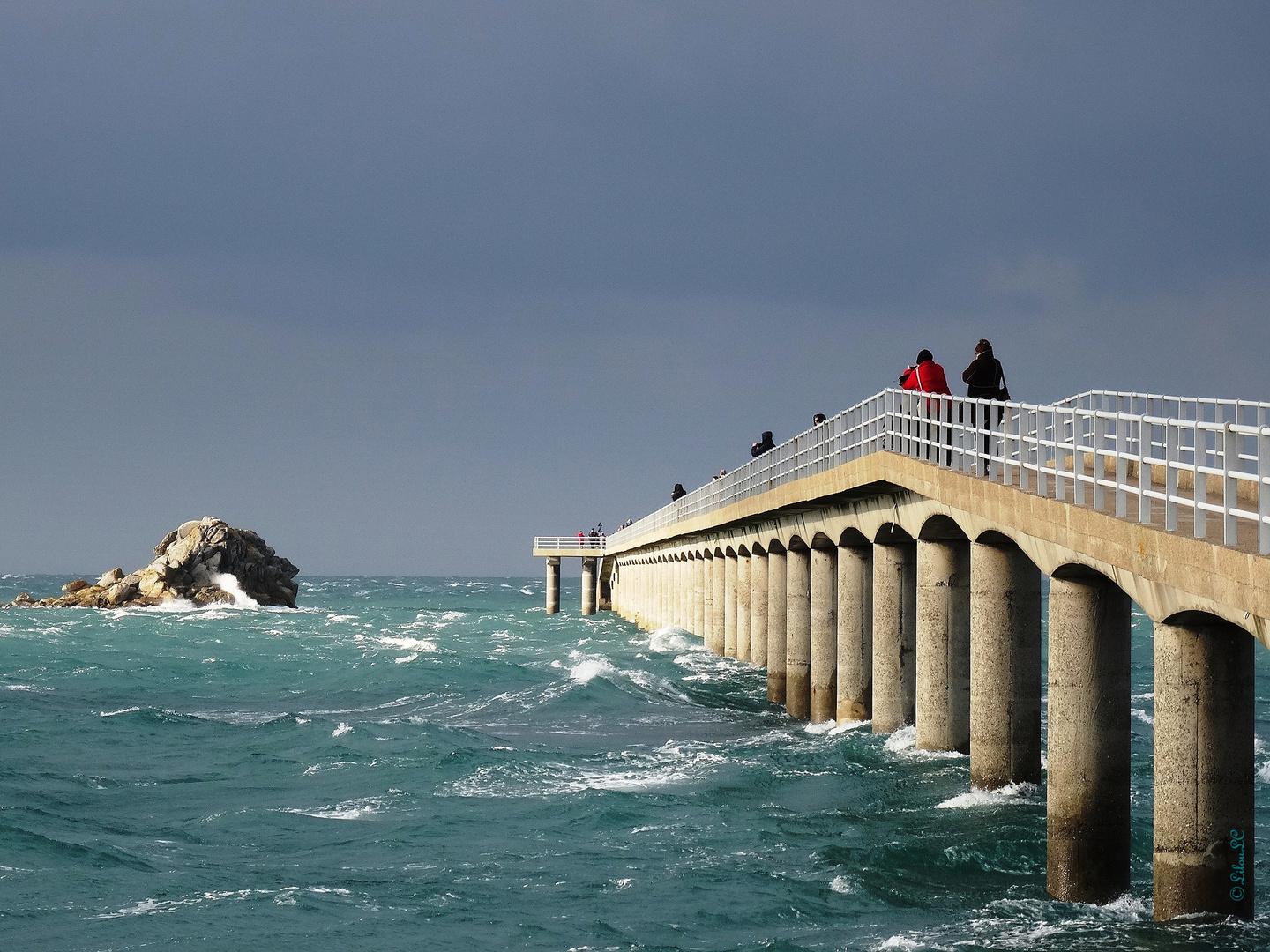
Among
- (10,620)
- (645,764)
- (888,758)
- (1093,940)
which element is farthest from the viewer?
(10,620)

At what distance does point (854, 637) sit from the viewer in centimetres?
2361

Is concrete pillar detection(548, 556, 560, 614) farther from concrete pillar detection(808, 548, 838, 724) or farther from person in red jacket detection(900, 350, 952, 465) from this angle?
person in red jacket detection(900, 350, 952, 465)

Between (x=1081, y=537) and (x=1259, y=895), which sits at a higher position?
(x=1081, y=537)

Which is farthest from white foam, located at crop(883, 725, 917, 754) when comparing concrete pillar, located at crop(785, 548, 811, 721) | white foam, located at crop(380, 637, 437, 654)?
white foam, located at crop(380, 637, 437, 654)

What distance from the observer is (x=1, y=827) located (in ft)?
53.6

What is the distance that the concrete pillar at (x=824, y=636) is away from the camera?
2519cm

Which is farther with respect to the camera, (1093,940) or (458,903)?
(458,903)

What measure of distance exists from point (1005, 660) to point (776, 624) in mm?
15799

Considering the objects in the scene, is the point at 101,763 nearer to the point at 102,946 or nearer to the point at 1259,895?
the point at 102,946

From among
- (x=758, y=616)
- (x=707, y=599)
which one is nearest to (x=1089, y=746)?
(x=758, y=616)

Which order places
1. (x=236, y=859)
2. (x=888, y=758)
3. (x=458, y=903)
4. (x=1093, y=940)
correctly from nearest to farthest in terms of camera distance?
(x=1093, y=940) → (x=458, y=903) → (x=236, y=859) → (x=888, y=758)

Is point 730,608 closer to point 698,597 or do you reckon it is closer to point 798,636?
point 698,597

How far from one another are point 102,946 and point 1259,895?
10619mm

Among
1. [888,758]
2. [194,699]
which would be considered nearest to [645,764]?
[888,758]
